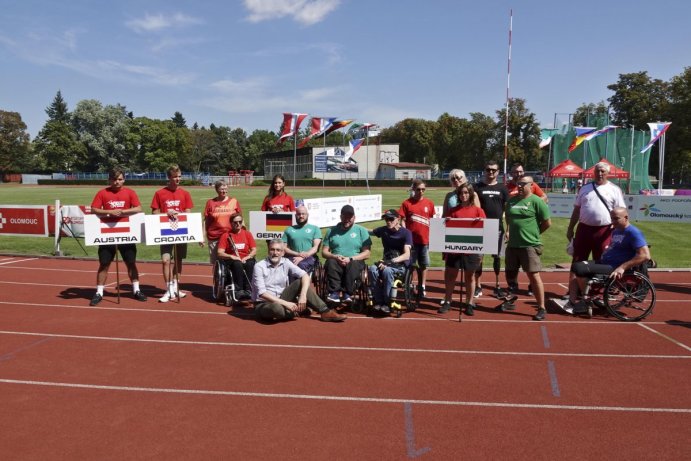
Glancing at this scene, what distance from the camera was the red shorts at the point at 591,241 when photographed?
690 centimetres

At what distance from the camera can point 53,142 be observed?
8706 cm

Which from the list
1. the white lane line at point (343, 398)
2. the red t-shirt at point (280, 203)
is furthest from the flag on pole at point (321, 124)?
the white lane line at point (343, 398)

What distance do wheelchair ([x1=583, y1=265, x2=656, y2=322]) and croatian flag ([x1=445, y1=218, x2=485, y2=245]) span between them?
171cm

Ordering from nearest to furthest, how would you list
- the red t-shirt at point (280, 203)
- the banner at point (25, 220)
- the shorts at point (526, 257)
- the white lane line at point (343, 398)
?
1. the white lane line at point (343, 398)
2. the shorts at point (526, 257)
3. the red t-shirt at point (280, 203)
4. the banner at point (25, 220)

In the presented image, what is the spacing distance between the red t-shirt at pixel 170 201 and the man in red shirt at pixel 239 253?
760 mm

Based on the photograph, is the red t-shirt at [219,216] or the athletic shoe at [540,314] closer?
the athletic shoe at [540,314]

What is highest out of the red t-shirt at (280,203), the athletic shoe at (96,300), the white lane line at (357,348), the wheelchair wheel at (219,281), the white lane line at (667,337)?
the red t-shirt at (280,203)

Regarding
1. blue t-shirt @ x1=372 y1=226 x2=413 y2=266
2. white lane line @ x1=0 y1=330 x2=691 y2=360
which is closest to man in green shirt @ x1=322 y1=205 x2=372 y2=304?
blue t-shirt @ x1=372 y1=226 x2=413 y2=266

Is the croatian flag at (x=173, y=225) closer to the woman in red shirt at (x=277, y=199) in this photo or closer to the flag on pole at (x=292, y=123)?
the woman in red shirt at (x=277, y=199)

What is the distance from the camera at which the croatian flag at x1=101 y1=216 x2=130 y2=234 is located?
7.35 m

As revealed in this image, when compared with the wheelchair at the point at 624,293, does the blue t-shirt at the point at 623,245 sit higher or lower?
higher

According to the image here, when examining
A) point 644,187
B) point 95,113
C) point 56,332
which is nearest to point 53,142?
point 95,113

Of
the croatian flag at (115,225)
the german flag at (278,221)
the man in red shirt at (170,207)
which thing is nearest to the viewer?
the croatian flag at (115,225)

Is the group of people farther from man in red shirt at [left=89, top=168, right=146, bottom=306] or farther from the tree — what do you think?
the tree
